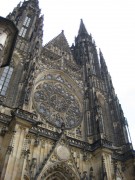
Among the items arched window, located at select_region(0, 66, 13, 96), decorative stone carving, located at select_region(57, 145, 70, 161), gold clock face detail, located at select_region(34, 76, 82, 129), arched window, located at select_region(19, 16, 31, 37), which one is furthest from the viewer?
arched window, located at select_region(19, 16, 31, 37)

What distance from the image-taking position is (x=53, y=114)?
14797 mm

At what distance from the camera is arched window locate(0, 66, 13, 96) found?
44.8 feet

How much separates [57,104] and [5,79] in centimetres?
367

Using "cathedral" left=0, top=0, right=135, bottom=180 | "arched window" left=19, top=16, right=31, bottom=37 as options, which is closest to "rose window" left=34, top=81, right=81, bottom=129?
"cathedral" left=0, top=0, right=135, bottom=180

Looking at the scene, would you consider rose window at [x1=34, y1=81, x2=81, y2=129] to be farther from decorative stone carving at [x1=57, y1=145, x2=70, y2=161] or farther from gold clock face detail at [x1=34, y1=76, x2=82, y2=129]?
decorative stone carving at [x1=57, y1=145, x2=70, y2=161]

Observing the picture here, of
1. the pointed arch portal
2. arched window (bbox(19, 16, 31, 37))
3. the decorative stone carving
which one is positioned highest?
arched window (bbox(19, 16, 31, 37))

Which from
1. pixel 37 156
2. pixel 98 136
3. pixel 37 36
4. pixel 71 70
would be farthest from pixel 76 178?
pixel 37 36

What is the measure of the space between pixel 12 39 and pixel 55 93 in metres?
9.10

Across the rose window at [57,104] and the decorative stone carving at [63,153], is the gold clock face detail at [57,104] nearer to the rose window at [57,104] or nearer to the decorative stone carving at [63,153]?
the rose window at [57,104]

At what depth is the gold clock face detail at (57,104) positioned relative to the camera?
14633 millimetres

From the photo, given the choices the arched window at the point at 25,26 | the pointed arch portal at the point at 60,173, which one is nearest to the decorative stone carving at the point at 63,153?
the pointed arch portal at the point at 60,173

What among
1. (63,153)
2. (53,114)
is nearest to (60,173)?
(63,153)

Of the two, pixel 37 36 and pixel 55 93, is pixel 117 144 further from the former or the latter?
pixel 37 36

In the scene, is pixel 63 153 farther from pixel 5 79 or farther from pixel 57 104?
pixel 5 79
